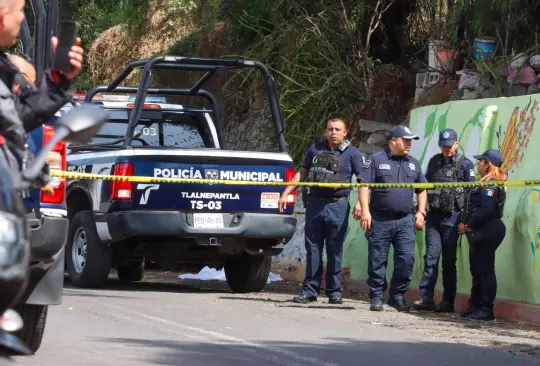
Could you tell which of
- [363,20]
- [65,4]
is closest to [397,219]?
[363,20]

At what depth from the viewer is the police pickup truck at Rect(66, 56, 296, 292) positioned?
40.6ft

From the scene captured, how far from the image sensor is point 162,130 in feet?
44.1

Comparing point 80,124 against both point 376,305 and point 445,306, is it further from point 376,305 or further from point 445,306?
point 445,306

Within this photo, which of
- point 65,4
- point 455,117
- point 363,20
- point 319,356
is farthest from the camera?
point 65,4

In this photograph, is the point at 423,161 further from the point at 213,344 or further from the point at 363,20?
the point at 213,344

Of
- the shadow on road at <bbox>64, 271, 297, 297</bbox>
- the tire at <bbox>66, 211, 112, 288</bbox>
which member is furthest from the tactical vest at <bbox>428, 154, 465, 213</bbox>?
the tire at <bbox>66, 211, 112, 288</bbox>

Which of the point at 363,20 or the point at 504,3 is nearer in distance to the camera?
the point at 504,3

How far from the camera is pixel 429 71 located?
17750 millimetres

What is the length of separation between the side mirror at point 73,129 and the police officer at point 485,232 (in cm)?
777

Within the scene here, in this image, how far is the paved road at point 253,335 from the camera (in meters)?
8.08

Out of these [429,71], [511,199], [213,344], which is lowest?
[213,344]

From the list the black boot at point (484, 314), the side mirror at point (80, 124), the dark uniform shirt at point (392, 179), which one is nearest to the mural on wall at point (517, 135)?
the dark uniform shirt at point (392, 179)

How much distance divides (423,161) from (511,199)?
2342mm

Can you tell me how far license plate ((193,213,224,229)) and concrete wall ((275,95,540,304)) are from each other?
8.46ft
